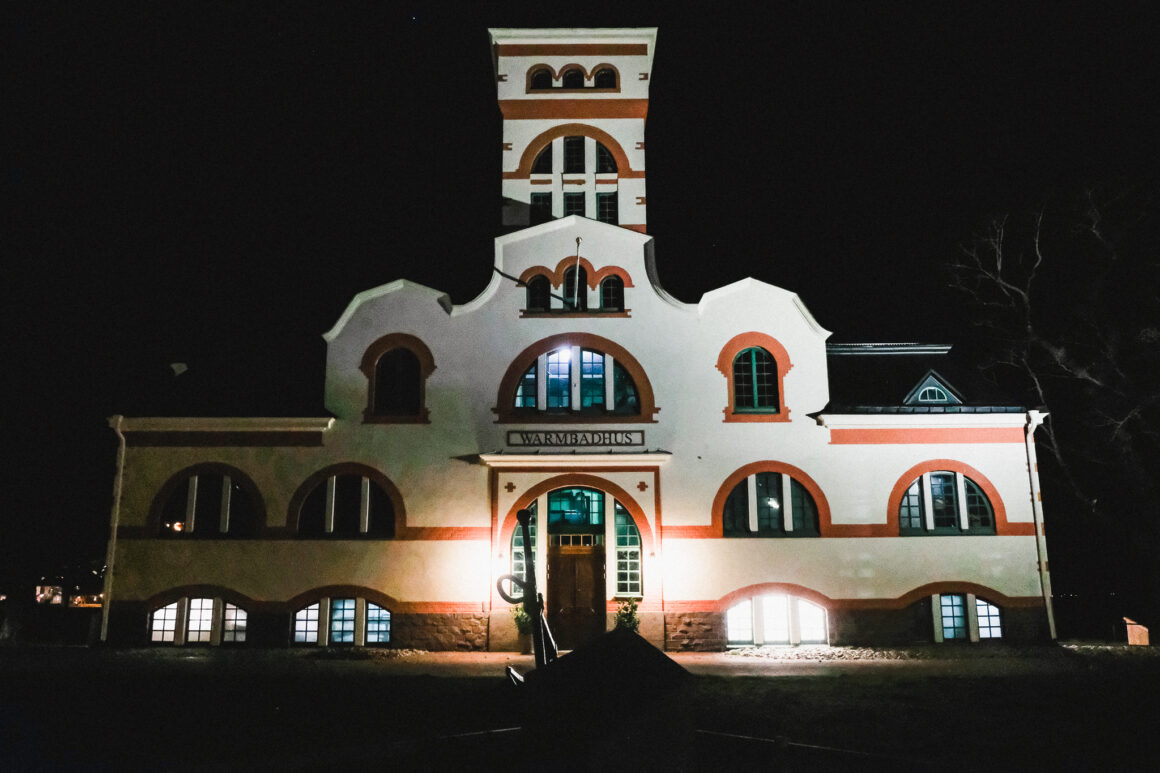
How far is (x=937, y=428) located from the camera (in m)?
18.9

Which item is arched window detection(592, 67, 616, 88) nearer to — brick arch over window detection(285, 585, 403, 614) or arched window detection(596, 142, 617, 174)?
arched window detection(596, 142, 617, 174)

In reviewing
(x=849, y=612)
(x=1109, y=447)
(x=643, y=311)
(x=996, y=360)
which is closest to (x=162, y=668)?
(x=643, y=311)

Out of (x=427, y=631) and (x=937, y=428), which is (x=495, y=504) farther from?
(x=937, y=428)

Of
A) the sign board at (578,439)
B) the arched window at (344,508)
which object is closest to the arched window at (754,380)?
the sign board at (578,439)

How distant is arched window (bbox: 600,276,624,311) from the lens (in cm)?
1966

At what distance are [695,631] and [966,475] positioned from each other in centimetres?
743

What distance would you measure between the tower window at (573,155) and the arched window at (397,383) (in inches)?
293

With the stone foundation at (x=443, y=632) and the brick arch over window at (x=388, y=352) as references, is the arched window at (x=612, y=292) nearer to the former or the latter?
the brick arch over window at (x=388, y=352)

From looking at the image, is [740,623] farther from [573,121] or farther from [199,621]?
[573,121]

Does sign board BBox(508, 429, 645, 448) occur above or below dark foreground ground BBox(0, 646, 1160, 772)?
A: above

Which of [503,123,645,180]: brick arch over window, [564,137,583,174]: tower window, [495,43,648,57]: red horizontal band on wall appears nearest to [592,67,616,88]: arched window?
[495,43,648,57]: red horizontal band on wall

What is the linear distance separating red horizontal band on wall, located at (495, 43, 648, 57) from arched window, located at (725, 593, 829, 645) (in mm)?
15527

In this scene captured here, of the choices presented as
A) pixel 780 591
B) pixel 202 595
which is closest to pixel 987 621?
pixel 780 591

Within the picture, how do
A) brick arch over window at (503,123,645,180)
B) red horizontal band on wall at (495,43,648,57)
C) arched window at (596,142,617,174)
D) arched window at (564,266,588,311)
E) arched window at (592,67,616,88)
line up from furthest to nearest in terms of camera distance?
1. arched window at (592,67,616,88)
2. red horizontal band on wall at (495,43,648,57)
3. arched window at (596,142,617,174)
4. brick arch over window at (503,123,645,180)
5. arched window at (564,266,588,311)
